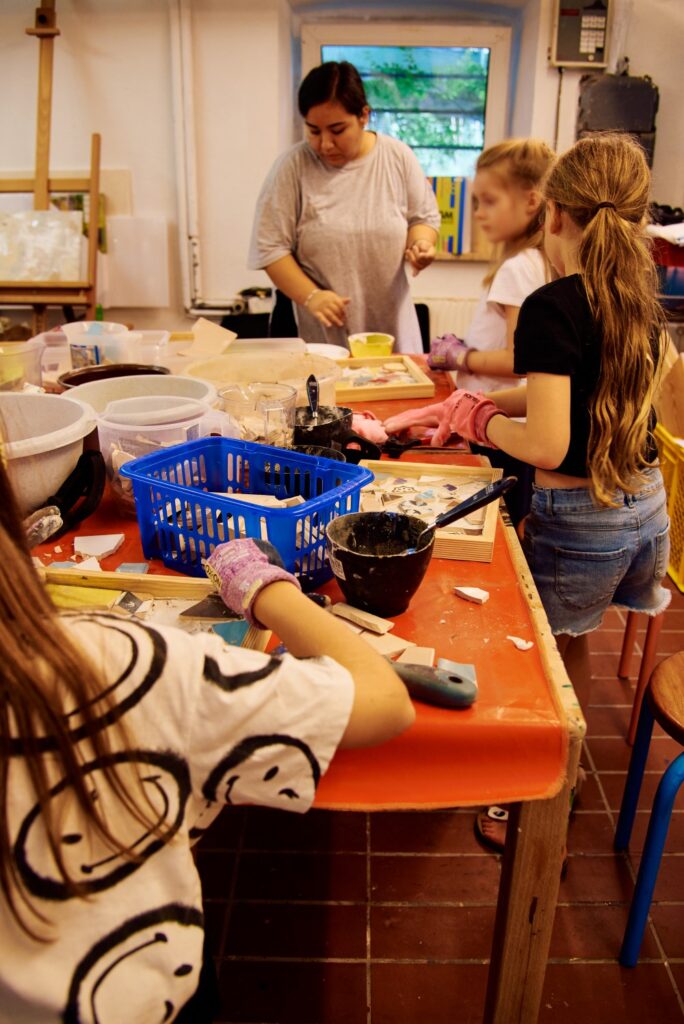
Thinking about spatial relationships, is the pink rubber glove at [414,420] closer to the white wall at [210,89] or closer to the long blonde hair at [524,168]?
the long blonde hair at [524,168]

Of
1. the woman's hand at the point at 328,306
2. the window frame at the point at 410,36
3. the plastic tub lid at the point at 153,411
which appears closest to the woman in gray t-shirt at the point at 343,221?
the woman's hand at the point at 328,306

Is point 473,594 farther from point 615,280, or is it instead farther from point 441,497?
point 615,280

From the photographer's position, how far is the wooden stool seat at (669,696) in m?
1.34

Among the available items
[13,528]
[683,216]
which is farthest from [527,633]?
[683,216]

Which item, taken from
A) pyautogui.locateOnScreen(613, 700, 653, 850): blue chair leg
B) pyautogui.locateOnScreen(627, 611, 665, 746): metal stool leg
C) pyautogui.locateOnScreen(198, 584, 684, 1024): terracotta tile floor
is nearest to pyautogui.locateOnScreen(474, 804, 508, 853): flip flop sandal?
pyautogui.locateOnScreen(198, 584, 684, 1024): terracotta tile floor

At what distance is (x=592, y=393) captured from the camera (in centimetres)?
141

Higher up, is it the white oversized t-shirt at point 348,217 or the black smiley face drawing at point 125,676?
the white oversized t-shirt at point 348,217

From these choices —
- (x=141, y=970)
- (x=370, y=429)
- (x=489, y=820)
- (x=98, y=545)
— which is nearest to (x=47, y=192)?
(x=370, y=429)

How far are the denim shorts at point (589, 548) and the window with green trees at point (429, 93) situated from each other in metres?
3.43

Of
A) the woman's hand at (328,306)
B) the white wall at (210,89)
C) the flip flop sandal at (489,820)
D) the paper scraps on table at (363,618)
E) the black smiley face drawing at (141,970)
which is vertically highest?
the white wall at (210,89)

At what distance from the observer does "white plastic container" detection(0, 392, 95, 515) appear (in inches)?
49.2

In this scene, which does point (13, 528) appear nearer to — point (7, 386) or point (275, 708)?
point (275, 708)

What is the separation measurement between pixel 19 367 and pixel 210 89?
286cm

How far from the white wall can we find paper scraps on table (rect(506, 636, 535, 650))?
12.1 ft
